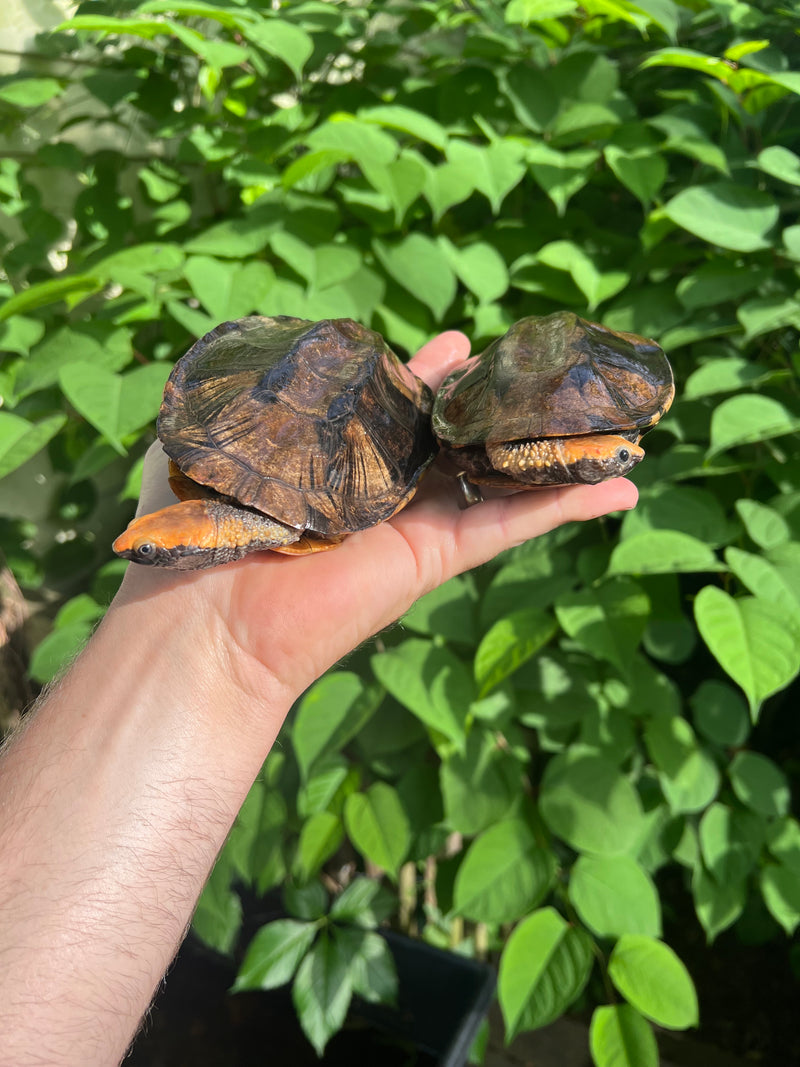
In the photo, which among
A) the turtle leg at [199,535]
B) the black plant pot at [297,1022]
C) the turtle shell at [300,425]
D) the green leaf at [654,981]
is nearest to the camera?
the turtle leg at [199,535]

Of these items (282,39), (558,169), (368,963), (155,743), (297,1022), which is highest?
(282,39)

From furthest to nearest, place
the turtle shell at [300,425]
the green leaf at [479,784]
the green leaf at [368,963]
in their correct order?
the green leaf at [368,963]
the green leaf at [479,784]
the turtle shell at [300,425]

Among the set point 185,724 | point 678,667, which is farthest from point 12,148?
point 678,667

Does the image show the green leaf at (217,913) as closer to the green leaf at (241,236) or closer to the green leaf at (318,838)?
the green leaf at (318,838)

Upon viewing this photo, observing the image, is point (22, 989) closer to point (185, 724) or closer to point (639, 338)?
point (185, 724)

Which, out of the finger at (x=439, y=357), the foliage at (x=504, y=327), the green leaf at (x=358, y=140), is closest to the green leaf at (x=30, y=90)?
the foliage at (x=504, y=327)

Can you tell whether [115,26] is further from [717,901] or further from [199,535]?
[717,901]

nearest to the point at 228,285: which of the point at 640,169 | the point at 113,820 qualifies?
the point at 640,169
